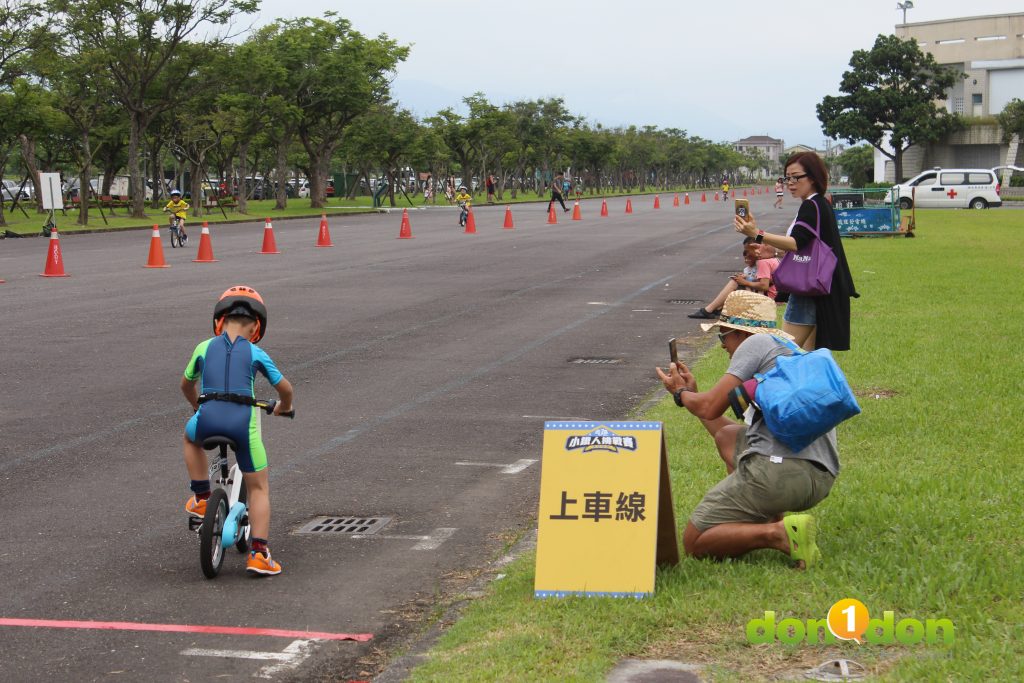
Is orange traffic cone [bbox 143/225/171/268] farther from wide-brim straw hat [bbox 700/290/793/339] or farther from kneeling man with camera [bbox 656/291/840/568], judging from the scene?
kneeling man with camera [bbox 656/291/840/568]

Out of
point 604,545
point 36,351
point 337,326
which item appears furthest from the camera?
point 337,326

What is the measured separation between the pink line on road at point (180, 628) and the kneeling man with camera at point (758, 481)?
1525 millimetres

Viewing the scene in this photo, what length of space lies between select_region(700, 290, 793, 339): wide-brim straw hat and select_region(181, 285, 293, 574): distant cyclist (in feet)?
6.64

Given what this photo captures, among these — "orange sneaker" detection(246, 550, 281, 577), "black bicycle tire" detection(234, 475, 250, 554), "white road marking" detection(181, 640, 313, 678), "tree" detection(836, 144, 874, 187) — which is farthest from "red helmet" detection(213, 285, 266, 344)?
"tree" detection(836, 144, 874, 187)

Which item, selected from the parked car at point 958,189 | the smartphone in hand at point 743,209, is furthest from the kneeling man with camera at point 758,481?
the parked car at point 958,189

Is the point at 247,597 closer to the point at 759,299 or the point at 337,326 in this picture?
the point at 759,299

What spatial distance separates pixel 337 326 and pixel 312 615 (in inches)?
386

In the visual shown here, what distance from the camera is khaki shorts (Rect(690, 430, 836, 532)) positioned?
5242 mm

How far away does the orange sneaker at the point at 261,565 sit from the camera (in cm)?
576

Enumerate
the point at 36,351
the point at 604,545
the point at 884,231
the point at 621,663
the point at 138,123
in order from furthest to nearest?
the point at 138,123 → the point at 884,231 → the point at 36,351 → the point at 604,545 → the point at 621,663

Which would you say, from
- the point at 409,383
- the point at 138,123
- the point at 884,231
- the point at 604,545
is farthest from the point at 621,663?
the point at 138,123

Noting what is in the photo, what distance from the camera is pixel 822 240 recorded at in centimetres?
772

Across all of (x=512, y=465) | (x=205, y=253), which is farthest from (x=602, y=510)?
(x=205, y=253)

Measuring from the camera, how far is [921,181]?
51906 millimetres
